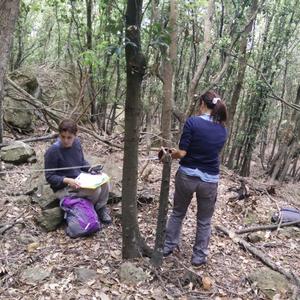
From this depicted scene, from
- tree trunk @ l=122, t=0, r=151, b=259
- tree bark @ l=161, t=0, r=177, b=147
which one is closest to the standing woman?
tree trunk @ l=122, t=0, r=151, b=259

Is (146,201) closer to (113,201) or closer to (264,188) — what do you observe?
(113,201)

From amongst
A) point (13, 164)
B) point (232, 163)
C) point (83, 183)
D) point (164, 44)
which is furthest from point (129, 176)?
point (232, 163)

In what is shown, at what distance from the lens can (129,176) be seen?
375cm

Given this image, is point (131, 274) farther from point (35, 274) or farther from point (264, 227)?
point (264, 227)

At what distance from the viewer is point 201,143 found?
3.87 metres

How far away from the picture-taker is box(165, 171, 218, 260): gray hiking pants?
3.96m

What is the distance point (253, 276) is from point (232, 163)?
38.8 ft

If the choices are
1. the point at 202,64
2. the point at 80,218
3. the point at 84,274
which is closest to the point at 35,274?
the point at 84,274

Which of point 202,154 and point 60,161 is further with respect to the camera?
point 60,161

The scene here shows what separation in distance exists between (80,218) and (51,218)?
0.44 m

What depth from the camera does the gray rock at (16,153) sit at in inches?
289

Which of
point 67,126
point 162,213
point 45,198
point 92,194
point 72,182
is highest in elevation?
point 67,126

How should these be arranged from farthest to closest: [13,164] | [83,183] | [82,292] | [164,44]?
[13,164] → [83,183] → [82,292] → [164,44]

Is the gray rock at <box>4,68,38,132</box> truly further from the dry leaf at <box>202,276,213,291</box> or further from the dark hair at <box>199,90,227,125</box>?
the dry leaf at <box>202,276,213,291</box>
